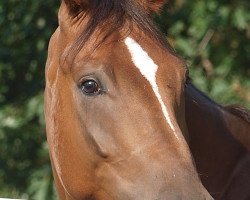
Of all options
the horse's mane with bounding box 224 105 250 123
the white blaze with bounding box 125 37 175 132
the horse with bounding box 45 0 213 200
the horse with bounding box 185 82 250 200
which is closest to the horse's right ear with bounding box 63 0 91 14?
the horse with bounding box 45 0 213 200

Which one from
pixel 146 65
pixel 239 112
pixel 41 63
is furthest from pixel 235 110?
pixel 41 63

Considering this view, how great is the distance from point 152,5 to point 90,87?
512mm

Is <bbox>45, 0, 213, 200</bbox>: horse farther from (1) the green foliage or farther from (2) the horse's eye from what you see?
(1) the green foliage

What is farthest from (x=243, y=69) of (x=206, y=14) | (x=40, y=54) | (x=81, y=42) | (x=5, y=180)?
(x=81, y=42)

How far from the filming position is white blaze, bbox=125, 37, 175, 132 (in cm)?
262

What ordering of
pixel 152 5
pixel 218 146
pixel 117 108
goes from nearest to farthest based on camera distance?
1. pixel 117 108
2. pixel 152 5
3. pixel 218 146

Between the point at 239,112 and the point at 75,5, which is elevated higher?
the point at 75,5

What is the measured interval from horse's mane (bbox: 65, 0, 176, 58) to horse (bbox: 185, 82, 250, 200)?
0.43 meters

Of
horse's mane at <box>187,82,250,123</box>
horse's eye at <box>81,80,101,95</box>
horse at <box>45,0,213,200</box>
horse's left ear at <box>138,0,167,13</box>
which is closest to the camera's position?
horse at <box>45,0,213,200</box>

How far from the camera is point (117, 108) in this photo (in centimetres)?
264

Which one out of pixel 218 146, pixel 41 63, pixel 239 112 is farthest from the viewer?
pixel 41 63

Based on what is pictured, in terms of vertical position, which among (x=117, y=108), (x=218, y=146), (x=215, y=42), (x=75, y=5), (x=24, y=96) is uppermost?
(x=75, y=5)

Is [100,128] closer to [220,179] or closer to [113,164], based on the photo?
[113,164]

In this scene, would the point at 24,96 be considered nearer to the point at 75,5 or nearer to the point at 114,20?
the point at 75,5
